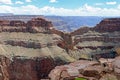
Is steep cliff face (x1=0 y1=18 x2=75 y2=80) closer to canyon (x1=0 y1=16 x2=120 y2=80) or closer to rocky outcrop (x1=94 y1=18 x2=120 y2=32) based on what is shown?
canyon (x1=0 y1=16 x2=120 y2=80)

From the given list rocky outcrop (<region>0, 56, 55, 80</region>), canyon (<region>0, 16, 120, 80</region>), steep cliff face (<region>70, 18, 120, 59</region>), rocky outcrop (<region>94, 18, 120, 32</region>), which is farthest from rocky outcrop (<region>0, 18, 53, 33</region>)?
rocky outcrop (<region>94, 18, 120, 32</region>)

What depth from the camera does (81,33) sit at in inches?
4186

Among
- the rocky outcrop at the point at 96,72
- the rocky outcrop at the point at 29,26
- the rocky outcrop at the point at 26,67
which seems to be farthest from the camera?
the rocky outcrop at the point at 29,26

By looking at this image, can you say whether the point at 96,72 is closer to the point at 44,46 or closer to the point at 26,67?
the point at 26,67

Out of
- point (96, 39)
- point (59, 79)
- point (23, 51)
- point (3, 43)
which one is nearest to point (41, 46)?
point (23, 51)

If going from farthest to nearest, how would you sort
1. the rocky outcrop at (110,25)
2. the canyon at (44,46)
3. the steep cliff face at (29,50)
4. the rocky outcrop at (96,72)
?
the rocky outcrop at (110,25)
the canyon at (44,46)
the steep cliff face at (29,50)
the rocky outcrop at (96,72)

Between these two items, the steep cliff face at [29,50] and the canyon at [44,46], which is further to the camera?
the canyon at [44,46]

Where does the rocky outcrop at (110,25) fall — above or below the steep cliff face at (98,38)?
above

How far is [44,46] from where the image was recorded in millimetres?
86938

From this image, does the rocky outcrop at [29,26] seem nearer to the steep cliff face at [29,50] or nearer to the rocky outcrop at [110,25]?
the steep cliff face at [29,50]

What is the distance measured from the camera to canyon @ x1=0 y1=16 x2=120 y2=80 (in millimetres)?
78812

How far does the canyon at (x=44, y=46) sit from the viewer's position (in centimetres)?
7881

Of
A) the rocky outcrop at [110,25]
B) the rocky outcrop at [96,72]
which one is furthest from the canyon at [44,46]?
the rocky outcrop at [96,72]

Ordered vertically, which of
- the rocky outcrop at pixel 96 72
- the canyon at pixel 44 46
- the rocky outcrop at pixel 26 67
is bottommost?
the rocky outcrop at pixel 26 67
